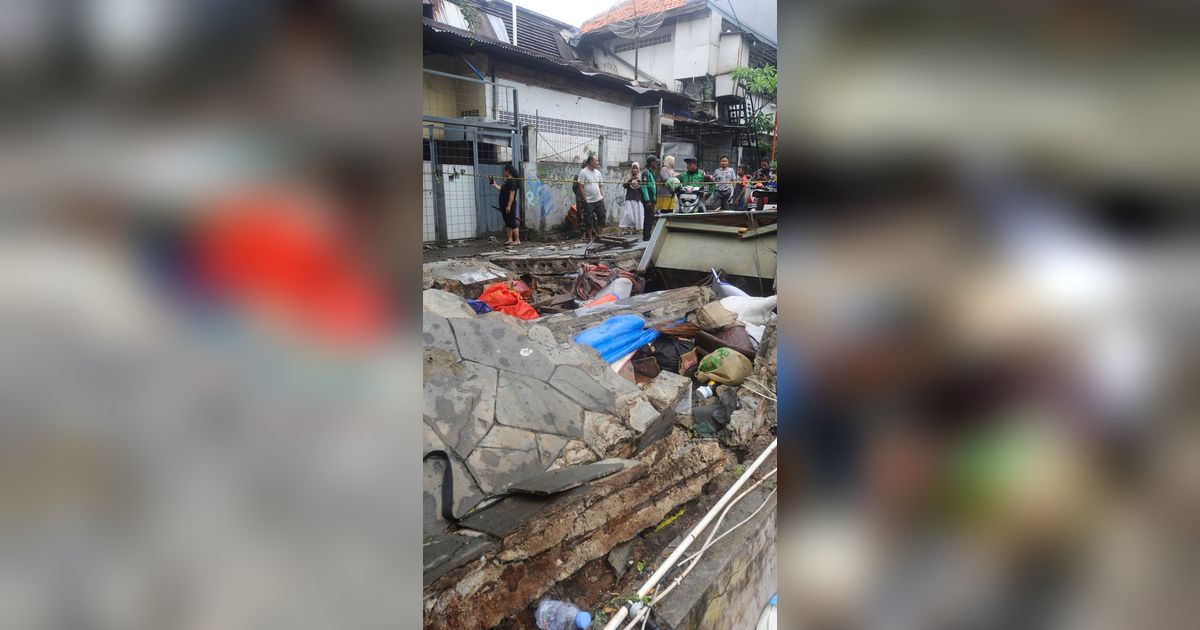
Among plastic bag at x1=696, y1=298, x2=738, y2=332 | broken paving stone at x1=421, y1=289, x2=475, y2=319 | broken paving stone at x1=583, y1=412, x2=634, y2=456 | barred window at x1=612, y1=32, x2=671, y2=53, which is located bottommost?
broken paving stone at x1=583, y1=412, x2=634, y2=456

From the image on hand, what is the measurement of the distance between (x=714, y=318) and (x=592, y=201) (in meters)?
7.53

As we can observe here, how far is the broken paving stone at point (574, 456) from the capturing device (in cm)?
363

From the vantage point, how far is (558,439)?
3797mm

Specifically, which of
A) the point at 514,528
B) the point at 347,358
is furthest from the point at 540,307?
the point at 347,358

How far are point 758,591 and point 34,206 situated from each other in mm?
3500

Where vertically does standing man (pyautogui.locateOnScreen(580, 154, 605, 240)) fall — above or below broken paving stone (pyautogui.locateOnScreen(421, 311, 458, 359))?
above

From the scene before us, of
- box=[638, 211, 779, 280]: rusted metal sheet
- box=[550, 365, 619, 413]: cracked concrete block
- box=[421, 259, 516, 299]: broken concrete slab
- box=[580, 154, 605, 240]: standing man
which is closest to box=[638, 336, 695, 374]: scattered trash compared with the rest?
box=[550, 365, 619, 413]: cracked concrete block

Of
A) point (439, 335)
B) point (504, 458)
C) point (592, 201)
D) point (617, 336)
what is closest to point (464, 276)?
point (617, 336)

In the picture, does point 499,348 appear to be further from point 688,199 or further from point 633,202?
point 633,202

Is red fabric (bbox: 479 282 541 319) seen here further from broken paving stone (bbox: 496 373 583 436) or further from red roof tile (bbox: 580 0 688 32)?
red roof tile (bbox: 580 0 688 32)

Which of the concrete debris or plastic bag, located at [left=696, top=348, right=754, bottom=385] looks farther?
plastic bag, located at [left=696, top=348, right=754, bottom=385]

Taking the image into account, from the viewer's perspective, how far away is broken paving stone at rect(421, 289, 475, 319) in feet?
17.0

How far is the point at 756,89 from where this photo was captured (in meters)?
21.3

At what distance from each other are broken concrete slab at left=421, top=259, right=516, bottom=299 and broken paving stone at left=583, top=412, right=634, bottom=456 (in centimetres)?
403
